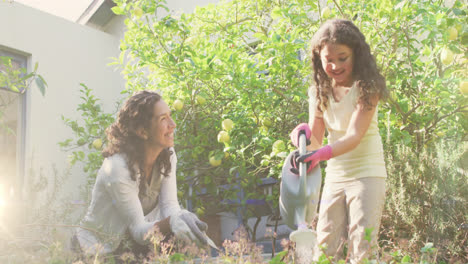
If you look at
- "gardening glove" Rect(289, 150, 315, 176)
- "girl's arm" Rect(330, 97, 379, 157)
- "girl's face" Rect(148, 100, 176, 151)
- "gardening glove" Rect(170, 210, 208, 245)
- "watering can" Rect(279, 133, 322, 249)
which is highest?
"girl's face" Rect(148, 100, 176, 151)

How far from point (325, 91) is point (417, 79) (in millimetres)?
959

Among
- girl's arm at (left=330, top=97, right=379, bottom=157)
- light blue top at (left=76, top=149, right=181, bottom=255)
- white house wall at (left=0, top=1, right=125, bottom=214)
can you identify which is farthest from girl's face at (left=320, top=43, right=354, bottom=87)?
white house wall at (left=0, top=1, right=125, bottom=214)

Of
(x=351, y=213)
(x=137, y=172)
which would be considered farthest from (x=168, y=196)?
(x=351, y=213)

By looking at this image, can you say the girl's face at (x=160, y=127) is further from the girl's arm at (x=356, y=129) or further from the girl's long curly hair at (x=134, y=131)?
the girl's arm at (x=356, y=129)

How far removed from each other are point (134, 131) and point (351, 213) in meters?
1.30

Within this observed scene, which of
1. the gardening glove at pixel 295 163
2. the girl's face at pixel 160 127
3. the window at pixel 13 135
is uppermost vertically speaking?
the window at pixel 13 135

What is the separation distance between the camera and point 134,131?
7.99 ft

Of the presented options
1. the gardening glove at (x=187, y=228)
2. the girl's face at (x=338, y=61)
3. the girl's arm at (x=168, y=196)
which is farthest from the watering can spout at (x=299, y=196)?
the girl's arm at (x=168, y=196)

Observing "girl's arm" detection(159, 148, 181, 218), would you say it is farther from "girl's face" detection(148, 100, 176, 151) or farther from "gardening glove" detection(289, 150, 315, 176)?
"gardening glove" detection(289, 150, 315, 176)

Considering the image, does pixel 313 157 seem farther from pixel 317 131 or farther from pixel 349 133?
pixel 317 131

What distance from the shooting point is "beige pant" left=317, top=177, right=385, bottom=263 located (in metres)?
1.56

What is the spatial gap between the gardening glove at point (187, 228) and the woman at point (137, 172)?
182 mm

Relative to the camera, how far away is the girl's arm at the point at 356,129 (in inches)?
60.8

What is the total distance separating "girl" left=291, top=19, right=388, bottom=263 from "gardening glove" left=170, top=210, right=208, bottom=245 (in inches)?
22.2
